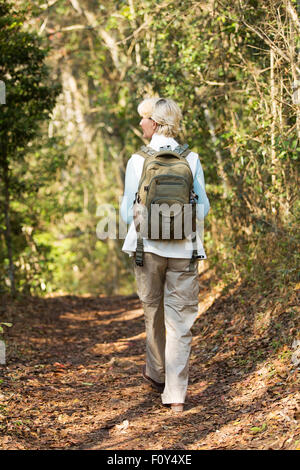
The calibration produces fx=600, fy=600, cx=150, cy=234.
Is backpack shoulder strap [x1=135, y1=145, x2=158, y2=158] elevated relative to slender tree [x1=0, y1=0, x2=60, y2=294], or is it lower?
lower

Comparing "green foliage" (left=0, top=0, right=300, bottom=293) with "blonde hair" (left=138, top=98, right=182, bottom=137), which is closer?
"blonde hair" (left=138, top=98, right=182, bottom=137)

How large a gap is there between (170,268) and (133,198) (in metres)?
0.61

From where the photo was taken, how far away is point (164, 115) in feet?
15.3

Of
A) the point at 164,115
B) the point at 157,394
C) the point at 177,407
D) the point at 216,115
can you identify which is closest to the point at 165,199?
the point at 164,115

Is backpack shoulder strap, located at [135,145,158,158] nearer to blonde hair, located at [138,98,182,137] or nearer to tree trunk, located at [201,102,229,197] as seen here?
blonde hair, located at [138,98,182,137]

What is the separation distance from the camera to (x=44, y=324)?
9.17 meters

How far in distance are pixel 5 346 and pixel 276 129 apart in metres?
3.96

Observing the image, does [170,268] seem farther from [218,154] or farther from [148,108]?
[218,154]

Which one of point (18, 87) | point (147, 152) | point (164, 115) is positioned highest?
point (18, 87)

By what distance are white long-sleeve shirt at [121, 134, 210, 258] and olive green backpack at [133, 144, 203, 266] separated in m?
0.05

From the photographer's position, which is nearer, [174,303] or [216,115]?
[174,303]

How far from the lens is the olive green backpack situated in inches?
173

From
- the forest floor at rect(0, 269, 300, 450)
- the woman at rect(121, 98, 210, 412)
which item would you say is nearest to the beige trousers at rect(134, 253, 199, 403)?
the woman at rect(121, 98, 210, 412)

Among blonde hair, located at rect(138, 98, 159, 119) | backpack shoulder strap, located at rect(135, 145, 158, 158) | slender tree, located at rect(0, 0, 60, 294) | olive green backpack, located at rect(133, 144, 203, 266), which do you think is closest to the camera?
olive green backpack, located at rect(133, 144, 203, 266)
